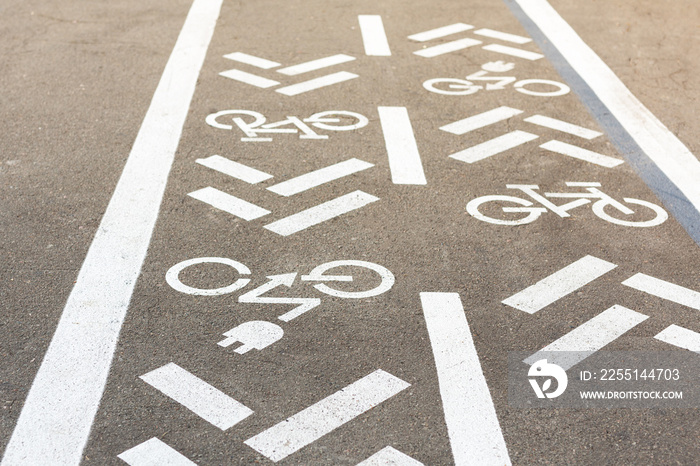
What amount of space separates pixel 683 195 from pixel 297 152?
3.08m

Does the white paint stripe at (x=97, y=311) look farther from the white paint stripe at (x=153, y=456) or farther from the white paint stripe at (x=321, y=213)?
the white paint stripe at (x=321, y=213)

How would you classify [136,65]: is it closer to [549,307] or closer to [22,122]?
[22,122]

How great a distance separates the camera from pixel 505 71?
8.55 m

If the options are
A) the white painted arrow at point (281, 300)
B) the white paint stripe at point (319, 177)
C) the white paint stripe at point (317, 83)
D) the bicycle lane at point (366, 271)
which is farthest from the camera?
the white paint stripe at point (317, 83)

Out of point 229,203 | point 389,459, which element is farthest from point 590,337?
point 229,203

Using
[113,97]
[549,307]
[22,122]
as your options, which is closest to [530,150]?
[549,307]

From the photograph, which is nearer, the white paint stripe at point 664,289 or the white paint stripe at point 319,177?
the white paint stripe at point 664,289

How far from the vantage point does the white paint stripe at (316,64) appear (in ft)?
27.5

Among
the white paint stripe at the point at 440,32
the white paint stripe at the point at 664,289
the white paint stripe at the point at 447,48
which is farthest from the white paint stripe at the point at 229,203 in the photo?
the white paint stripe at the point at 440,32

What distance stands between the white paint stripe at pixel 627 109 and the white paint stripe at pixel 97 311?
161 inches

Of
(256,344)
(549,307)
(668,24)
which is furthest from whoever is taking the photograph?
(668,24)

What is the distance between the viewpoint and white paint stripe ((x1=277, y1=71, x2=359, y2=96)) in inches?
309

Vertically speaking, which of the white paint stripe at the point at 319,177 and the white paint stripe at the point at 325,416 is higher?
the white paint stripe at the point at 319,177

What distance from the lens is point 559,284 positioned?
485 cm
